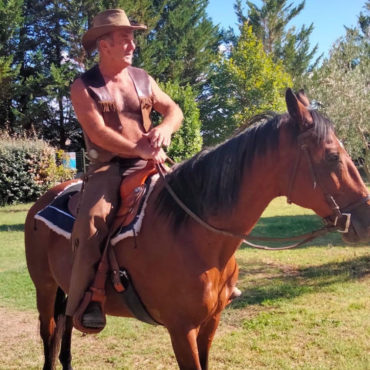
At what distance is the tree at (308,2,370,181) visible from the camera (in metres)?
7.46

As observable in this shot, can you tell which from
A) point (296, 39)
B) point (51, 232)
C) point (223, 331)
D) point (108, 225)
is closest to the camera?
point (108, 225)

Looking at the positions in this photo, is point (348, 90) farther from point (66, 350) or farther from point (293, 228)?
point (66, 350)

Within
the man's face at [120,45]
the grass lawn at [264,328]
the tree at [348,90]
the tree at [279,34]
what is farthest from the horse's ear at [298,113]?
the tree at [279,34]

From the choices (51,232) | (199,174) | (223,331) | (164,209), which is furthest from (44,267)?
(223,331)

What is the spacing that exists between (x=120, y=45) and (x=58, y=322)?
2.44 m

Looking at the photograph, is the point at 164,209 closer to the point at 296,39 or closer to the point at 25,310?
the point at 25,310

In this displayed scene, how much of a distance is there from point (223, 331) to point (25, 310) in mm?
2836

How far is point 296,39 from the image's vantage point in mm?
34938

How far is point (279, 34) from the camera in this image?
34.6 metres

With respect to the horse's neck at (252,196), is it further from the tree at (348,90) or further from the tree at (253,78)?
the tree at (253,78)

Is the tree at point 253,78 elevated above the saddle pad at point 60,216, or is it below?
above

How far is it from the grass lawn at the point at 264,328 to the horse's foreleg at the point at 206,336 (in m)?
1.17

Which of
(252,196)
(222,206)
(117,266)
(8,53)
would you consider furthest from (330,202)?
(8,53)

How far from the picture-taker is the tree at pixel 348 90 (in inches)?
294
